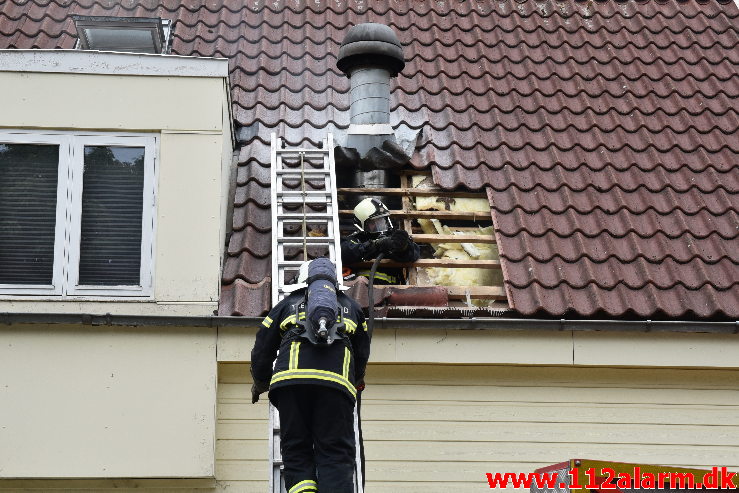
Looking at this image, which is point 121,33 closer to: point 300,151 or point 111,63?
point 111,63

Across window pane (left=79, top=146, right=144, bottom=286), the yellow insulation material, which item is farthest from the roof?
window pane (left=79, top=146, right=144, bottom=286)

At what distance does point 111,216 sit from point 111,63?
1205mm

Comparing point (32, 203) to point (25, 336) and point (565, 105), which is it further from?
point (565, 105)

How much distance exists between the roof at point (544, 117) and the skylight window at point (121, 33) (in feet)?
2.71

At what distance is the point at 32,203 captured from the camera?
24.1 feet

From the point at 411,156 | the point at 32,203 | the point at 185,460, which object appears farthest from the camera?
the point at 411,156

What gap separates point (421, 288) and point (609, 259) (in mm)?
1550

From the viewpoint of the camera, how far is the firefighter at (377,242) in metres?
7.50

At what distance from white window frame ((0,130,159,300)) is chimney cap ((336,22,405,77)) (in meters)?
2.26

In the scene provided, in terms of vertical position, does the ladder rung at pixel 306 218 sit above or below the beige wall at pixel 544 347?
above

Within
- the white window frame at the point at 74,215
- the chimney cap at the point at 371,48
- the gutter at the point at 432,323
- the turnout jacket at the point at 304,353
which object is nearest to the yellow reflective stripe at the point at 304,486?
the turnout jacket at the point at 304,353

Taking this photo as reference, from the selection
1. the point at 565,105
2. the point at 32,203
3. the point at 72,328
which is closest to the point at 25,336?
the point at 72,328

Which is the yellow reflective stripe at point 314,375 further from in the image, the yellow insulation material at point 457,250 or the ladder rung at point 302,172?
the ladder rung at point 302,172

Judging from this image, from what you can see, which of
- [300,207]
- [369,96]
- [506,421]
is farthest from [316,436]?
[369,96]
